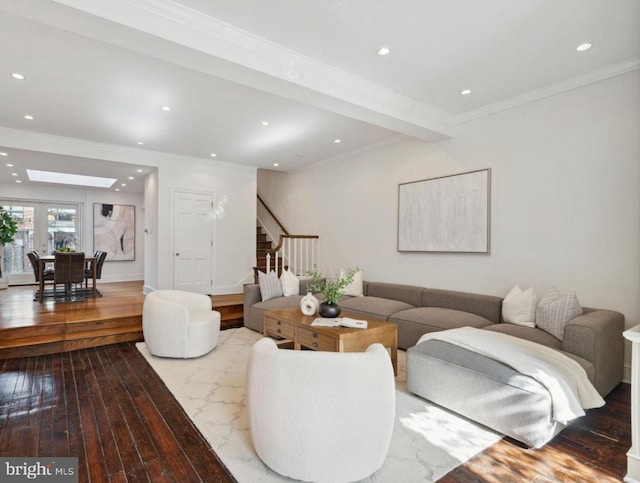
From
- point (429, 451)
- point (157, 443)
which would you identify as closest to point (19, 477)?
point (157, 443)

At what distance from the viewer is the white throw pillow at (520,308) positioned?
11.5 feet

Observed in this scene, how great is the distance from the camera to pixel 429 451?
2.15 m

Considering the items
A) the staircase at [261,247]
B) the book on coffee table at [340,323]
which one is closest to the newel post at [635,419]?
the book on coffee table at [340,323]

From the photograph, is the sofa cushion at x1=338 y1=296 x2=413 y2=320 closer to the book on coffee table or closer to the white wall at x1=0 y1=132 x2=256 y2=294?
the book on coffee table

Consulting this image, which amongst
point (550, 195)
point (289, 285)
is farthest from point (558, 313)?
point (289, 285)

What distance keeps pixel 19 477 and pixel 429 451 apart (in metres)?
2.34

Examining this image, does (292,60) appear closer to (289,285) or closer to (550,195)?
(550,195)

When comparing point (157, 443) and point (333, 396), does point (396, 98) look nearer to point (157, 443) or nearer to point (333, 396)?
point (333, 396)

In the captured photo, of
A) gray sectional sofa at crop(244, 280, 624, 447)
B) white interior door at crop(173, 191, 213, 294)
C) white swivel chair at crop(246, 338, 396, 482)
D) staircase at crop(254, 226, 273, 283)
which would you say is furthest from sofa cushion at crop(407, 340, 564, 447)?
staircase at crop(254, 226, 273, 283)

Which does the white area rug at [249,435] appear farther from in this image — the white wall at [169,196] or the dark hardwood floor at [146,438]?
the white wall at [169,196]

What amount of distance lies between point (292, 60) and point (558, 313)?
3.28 meters

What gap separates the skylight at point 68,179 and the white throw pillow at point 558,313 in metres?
8.70

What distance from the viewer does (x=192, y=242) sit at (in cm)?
672

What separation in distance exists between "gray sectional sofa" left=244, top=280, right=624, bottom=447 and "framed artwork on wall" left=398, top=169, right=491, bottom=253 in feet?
2.53
